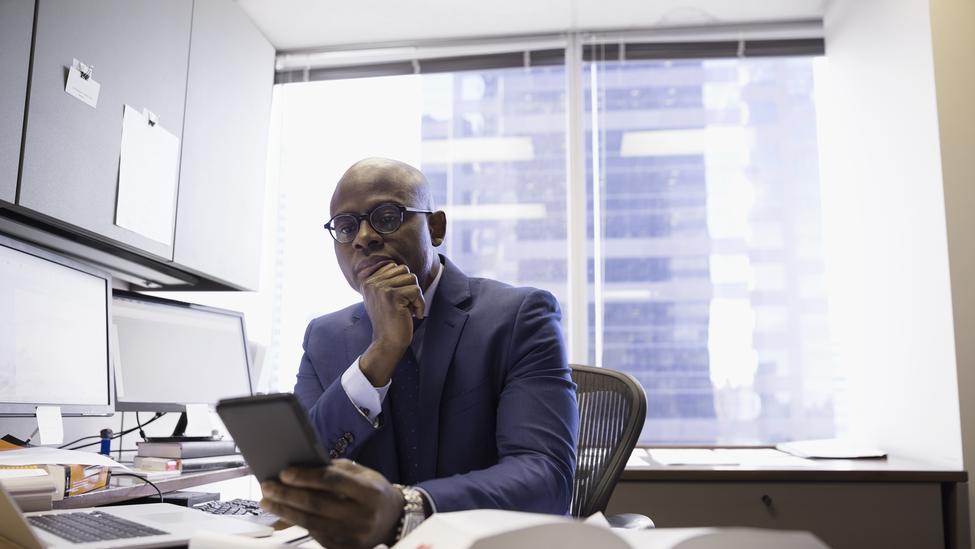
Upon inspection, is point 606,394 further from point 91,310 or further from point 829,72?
point 829,72

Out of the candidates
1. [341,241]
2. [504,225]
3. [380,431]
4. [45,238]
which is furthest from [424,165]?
[380,431]

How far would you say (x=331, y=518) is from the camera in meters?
0.64

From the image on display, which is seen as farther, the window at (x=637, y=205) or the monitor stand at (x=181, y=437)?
the window at (x=637, y=205)

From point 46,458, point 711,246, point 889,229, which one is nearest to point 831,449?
point 889,229

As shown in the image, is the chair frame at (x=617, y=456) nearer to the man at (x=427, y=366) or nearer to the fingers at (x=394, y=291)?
the man at (x=427, y=366)

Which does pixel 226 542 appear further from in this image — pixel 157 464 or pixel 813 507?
pixel 813 507

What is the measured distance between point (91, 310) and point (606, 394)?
4.14 ft

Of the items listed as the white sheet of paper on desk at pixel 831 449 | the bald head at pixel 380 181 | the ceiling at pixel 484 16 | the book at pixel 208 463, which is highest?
the ceiling at pixel 484 16

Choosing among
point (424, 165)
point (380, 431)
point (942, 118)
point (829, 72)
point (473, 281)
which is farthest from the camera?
point (424, 165)

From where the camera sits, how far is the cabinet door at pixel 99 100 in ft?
4.76

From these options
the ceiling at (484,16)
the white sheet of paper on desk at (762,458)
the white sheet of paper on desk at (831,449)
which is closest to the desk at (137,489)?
the white sheet of paper on desk at (762,458)

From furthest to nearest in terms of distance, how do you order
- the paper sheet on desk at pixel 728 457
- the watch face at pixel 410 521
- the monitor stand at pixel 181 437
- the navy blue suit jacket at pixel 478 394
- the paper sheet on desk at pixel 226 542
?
the paper sheet on desk at pixel 728 457
the monitor stand at pixel 181 437
the navy blue suit jacket at pixel 478 394
the watch face at pixel 410 521
the paper sheet on desk at pixel 226 542

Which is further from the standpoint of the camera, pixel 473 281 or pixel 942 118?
pixel 942 118

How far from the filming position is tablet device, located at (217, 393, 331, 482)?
575 mm
